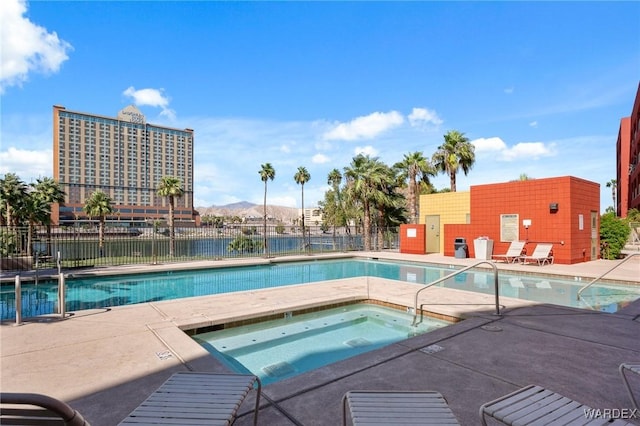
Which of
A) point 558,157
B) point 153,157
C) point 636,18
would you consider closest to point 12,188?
point 636,18

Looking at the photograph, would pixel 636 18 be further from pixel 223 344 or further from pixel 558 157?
pixel 558 157

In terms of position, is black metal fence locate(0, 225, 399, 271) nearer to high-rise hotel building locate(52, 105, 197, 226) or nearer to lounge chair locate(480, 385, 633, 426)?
lounge chair locate(480, 385, 633, 426)

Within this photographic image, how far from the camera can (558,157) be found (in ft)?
85.1

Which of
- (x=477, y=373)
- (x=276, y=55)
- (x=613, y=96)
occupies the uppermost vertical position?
(x=276, y=55)

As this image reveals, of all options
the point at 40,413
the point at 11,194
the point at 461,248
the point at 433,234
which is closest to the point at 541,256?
the point at 461,248

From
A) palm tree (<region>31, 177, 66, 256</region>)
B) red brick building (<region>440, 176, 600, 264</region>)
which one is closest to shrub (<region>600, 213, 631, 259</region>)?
red brick building (<region>440, 176, 600, 264</region>)

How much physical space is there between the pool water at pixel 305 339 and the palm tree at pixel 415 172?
1926 centimetres

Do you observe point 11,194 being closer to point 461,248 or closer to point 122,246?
point 122,246

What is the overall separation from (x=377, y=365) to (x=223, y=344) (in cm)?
285

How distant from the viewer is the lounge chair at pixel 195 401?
1701 millimetres

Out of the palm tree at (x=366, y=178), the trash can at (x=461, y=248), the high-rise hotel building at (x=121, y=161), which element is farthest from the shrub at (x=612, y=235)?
the high-rise hotel building at (x=121, y=161)

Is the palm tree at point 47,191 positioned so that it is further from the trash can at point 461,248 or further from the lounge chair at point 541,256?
the lounge chair at point 541,256

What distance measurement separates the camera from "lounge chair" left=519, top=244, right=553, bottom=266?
13.3m

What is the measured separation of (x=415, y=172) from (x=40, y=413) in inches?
1043
